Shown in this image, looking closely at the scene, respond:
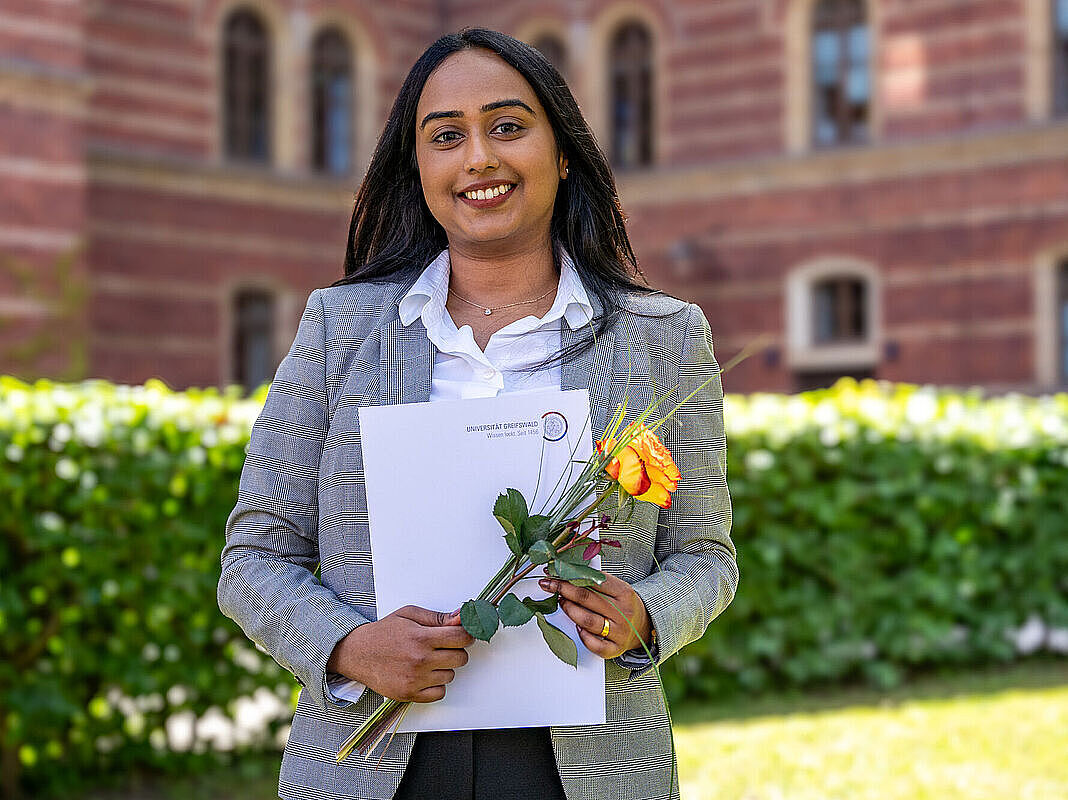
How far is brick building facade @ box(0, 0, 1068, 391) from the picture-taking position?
15180mm

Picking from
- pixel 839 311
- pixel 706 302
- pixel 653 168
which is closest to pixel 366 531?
pixel 839 311

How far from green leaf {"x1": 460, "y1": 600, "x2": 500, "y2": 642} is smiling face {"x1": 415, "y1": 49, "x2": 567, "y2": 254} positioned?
1.95 feet

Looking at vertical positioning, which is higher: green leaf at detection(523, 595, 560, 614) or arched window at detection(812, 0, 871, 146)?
arched window at detection(812, 0, 871, 146)

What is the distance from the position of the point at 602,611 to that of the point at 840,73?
54.1 ft

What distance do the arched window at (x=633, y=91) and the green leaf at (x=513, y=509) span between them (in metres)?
17.3

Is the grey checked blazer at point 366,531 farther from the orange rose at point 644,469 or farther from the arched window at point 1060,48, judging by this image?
the arched window at point 1060,48

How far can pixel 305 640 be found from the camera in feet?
6.10

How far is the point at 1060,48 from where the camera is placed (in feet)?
51.3

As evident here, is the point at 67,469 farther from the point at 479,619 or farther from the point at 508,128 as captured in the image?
the point at 479,619

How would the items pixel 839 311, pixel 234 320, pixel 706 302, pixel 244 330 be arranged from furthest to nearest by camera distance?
pixel 244 330 → pixel 234 320 → pixel 706 302 → pixel 839 311

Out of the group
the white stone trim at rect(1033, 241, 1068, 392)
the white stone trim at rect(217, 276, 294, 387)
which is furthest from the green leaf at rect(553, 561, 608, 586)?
the white stone trim at rect(217, 276, 294, 387)

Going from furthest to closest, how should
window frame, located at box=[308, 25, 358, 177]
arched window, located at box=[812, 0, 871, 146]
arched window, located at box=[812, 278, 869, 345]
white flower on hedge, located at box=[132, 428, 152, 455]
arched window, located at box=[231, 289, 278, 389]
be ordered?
window frame, located at box=[308, 25, 358, 177], arched window, located at box=[231, 289, 278, 389], arched window, located at box=[812, 0, 871, 146], arched window, located at box=[812, 278, 869, 345], white flower on hedge, located at box=[132, 428, 152, 455]

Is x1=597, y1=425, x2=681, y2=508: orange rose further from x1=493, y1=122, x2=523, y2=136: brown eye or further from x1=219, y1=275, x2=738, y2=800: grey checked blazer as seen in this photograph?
x1=493, y1=122, x2=523, y2=136: brown eye

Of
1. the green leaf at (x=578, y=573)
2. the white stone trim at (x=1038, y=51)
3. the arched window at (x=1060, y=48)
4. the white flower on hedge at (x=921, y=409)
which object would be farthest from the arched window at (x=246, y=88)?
the green leaf at (x=578, y=573)
